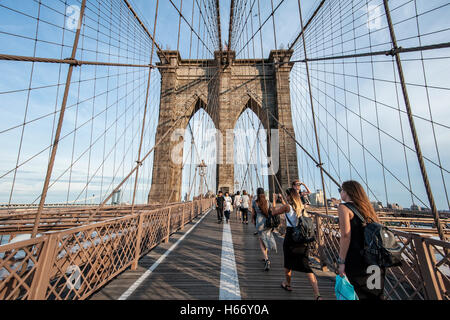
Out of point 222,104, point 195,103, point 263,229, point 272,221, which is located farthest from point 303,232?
point 195,103

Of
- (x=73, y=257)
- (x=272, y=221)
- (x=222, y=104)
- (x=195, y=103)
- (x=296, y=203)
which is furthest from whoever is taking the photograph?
(x=195, y=103)

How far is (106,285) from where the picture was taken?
93.2 inches

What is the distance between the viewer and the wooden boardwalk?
215 cm

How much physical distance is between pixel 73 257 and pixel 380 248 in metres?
2.82

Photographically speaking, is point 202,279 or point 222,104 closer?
point 202,279

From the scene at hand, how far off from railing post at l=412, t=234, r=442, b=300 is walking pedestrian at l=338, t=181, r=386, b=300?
0.68 metres

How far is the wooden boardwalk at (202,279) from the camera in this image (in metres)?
2.15

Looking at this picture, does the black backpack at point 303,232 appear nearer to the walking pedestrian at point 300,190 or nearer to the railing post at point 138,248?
the walking pedestrian at point 300,190

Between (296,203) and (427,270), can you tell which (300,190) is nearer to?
(296,203)

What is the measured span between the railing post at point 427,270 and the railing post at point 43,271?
331 cm

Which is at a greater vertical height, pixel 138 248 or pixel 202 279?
pixel 138 248

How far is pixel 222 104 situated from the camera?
57.3 ft

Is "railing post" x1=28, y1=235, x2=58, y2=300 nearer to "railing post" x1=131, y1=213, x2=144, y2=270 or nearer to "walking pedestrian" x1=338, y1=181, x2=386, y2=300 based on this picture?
"railing post" x1=131, y1=213, x2=144, y2=270
